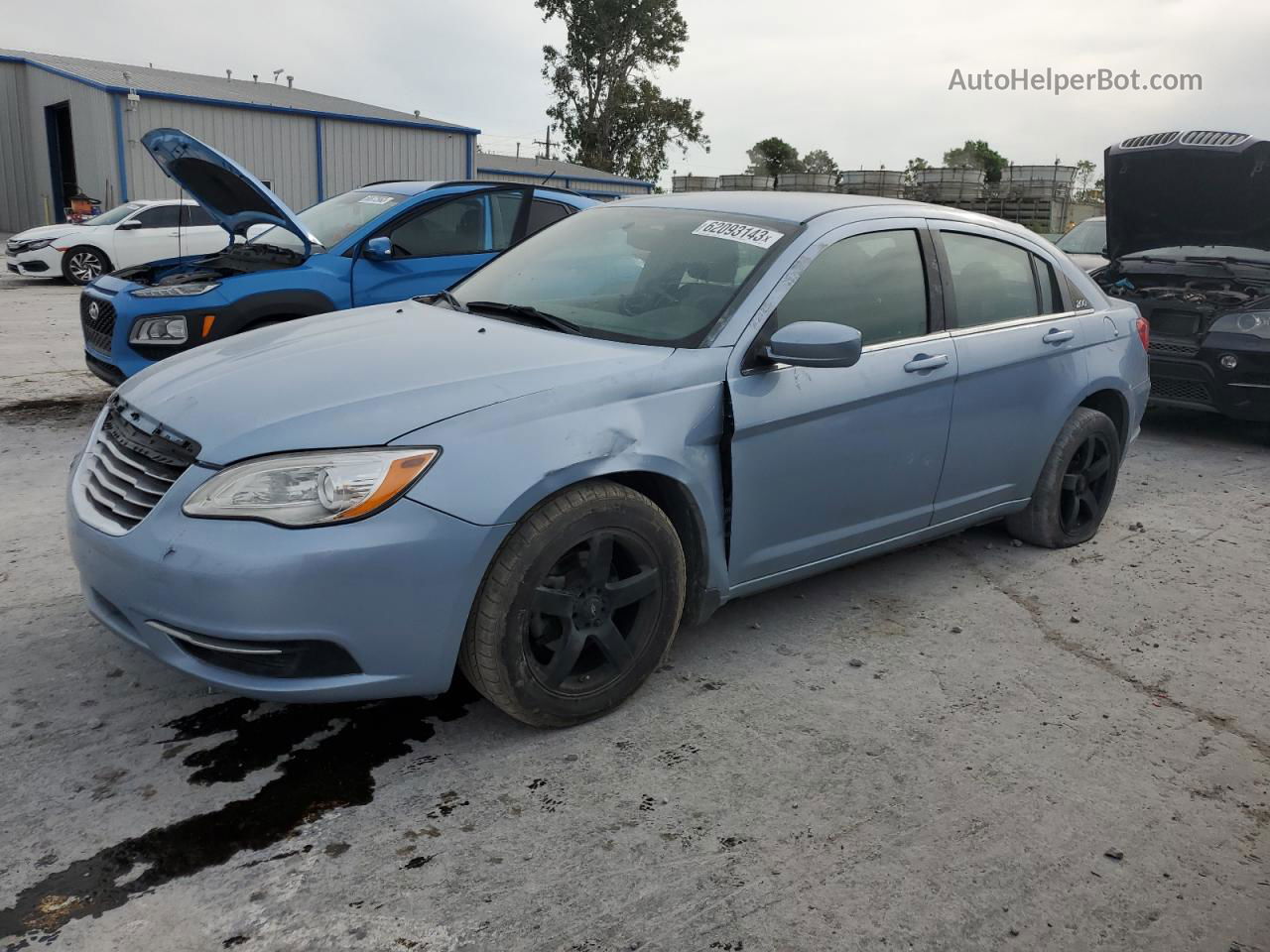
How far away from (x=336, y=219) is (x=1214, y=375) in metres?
6.15

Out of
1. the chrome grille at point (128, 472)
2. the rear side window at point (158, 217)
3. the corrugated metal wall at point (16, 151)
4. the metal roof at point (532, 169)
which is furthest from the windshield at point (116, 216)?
the metal roof at point (532, 169)

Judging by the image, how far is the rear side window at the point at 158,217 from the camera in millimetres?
15938

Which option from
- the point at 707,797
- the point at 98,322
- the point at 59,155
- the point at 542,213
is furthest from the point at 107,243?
the point at 59,155

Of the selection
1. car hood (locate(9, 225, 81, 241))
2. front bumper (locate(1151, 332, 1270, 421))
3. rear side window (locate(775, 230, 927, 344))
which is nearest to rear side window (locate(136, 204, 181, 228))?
car hood (locate(9, 225, 81, 241))

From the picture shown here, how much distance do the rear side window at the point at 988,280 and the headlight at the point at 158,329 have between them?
4488mm

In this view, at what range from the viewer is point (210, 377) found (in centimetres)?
316

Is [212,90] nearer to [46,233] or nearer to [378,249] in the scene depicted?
[46,233]

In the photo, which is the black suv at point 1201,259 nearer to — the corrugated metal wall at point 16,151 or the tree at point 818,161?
the corrugated metal wall at point 16,151

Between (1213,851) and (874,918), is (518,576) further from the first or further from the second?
(1213,851)

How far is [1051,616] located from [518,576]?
244cm

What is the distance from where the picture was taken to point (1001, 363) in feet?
14.0

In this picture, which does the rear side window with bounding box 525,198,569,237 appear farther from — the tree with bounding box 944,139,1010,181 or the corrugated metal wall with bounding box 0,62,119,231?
the tree with bounding box 944,139,1010,181

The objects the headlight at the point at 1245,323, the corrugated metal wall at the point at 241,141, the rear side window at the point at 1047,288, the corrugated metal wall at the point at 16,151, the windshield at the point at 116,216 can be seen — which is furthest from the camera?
the corrugated metal wall at the point at 16,151

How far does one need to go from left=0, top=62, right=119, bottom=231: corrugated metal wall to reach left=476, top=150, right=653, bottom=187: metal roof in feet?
43.0
